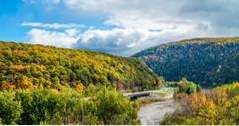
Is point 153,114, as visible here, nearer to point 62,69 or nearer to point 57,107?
point 57,107

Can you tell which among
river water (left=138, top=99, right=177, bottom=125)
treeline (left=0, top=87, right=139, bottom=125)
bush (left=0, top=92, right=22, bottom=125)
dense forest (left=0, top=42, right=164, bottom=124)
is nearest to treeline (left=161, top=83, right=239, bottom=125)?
river water (left=138, top=99, right=177, bottom=125)

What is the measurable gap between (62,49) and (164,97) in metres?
27.9

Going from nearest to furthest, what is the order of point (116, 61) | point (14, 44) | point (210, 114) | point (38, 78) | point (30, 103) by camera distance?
point (210, 114) < point (30, 103) < point (38, 78) < point (14, 44) < point (116, 61)

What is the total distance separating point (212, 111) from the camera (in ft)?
133

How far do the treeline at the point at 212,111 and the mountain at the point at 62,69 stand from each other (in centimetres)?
3091

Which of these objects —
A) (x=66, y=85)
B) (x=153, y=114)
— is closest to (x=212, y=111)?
(x=153, y=114)

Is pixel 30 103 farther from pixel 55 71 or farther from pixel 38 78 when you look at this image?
pixel 55 71

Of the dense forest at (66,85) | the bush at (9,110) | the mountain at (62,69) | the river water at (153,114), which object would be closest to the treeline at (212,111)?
the river water at (153,114)

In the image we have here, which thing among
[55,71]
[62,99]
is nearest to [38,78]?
[55,71]

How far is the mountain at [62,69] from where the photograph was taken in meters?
87.7

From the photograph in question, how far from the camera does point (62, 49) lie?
120 m

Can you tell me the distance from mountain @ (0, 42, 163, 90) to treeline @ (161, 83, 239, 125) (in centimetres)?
3091

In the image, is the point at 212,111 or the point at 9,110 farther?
the point at 9,110

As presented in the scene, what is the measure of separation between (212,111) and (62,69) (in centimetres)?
6088
